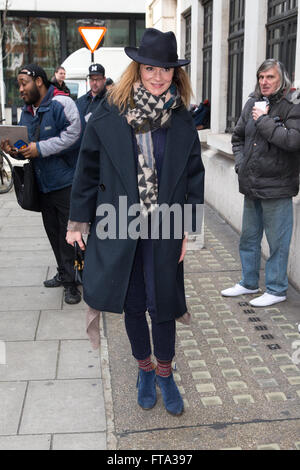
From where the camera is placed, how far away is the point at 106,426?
10.1 ft

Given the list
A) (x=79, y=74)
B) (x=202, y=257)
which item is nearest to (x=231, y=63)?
(x=202, y=257)

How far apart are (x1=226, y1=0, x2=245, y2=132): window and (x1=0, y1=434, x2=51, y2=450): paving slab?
231 inches

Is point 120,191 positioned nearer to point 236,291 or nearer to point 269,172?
point 269,172

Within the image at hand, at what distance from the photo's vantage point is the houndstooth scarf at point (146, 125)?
115 inches

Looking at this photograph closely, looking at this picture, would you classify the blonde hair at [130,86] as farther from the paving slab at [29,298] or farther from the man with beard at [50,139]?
the paving slab at [29,298]

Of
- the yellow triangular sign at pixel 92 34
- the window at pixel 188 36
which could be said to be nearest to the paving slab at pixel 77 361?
the yellow triangular sign at pixel 92 34

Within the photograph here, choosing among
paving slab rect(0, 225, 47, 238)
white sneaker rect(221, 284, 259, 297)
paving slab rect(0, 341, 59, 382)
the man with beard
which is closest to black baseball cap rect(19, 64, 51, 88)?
the man with beard

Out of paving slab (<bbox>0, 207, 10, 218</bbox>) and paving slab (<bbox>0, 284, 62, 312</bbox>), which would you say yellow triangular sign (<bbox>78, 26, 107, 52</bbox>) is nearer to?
paving slab (<bbox>0, 207, 10, 218</bbox>)

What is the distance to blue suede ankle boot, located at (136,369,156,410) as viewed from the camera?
3281mm

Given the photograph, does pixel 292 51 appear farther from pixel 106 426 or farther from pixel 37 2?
pixel 37 2

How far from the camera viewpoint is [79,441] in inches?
116

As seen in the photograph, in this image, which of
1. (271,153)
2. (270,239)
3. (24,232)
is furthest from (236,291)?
(24,232)

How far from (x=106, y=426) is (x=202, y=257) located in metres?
3.36

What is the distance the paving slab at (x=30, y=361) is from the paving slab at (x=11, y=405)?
10 cm
